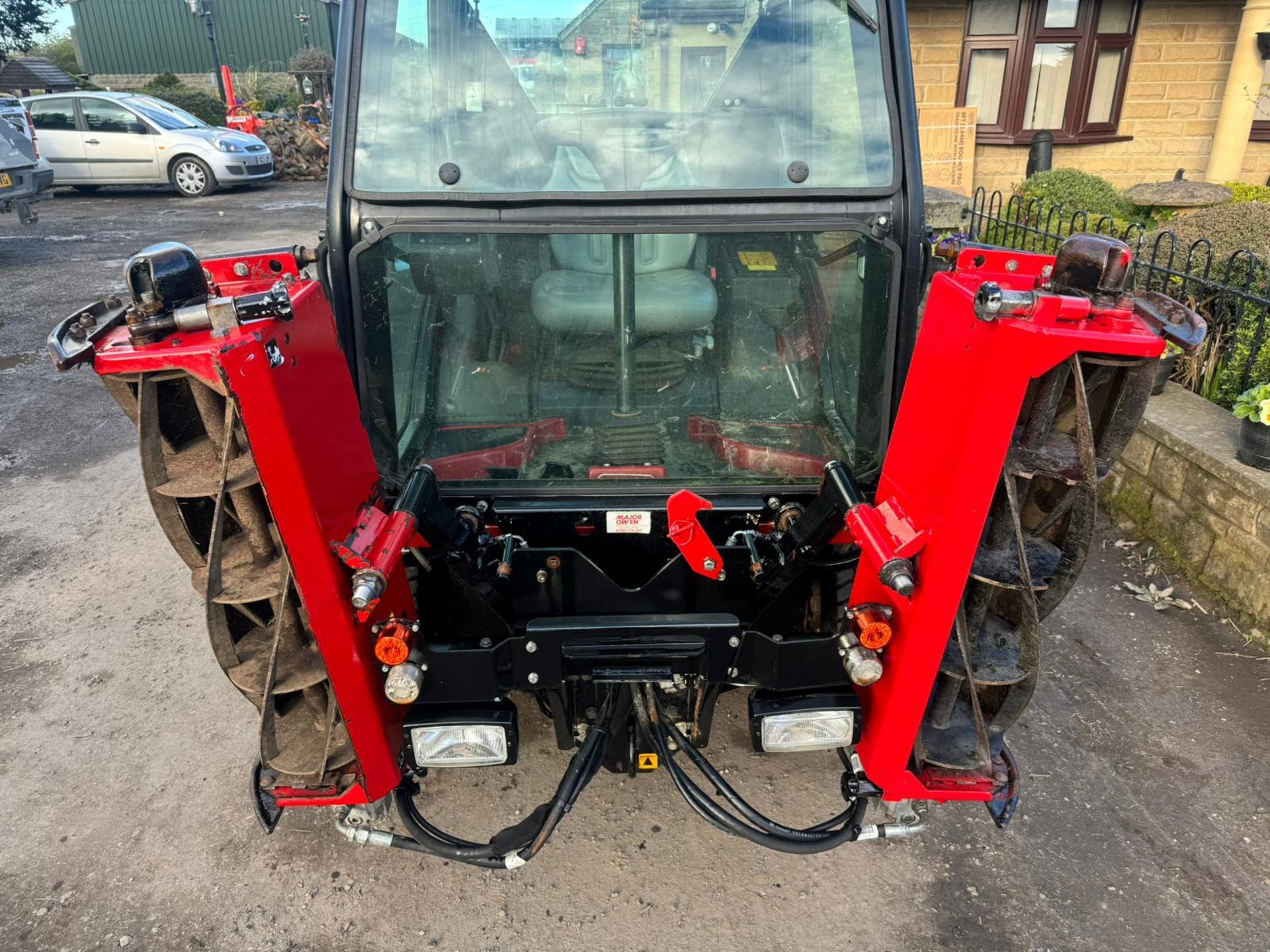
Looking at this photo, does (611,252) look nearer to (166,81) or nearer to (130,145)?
(130,145)

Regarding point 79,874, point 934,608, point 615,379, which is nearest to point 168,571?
point 79,874

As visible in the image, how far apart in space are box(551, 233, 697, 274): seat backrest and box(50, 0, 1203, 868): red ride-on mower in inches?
0.4

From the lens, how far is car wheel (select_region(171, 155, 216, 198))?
15992mm

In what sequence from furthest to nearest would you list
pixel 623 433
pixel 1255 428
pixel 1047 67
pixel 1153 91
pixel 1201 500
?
pixel 1153 91 → pixel 1047 67 → pixel 1201 500 → pixel 1255 428 → pixel 623 433

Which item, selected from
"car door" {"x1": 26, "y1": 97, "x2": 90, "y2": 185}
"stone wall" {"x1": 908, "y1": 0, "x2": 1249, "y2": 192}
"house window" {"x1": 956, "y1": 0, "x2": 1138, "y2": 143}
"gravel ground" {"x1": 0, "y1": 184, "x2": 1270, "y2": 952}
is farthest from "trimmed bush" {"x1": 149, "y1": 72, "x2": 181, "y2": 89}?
"gravel ground" {"x1": 0, "y1": 184, "x2": 1270, "y2": 952}

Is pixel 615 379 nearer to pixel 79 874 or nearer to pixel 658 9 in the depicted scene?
pixel 658 9

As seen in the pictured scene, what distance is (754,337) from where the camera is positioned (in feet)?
8.83

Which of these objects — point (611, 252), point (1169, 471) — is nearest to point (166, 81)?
point (611, 252)

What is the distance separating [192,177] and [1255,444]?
17509mm

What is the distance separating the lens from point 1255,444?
3.97m

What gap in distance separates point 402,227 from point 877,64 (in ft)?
5.04

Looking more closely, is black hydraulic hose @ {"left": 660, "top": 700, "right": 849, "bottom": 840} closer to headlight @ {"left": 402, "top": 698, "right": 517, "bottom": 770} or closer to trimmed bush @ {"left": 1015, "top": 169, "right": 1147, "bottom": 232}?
headlight @ {"left": 402, "top": 698, "right": 517, "bottom": 770}

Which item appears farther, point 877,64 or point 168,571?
point 168,571

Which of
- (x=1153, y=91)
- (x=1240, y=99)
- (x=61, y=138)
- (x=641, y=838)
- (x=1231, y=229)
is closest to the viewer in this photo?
(x=641, y=838)
